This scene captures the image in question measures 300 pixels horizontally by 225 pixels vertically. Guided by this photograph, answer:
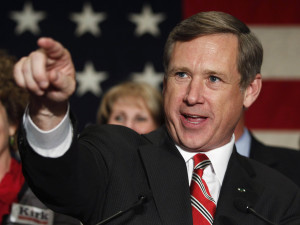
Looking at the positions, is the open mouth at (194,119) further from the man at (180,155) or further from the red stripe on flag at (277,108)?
the red stripe on flag at (277,108)

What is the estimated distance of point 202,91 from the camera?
156 centimetres

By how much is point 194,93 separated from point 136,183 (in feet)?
0.96

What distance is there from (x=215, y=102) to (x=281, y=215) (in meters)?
0.35

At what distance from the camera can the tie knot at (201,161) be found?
5.09 ft

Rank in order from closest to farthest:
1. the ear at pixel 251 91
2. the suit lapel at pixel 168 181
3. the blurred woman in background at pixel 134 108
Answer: the suit lapel at pixel 168 181 → the ear at pixel 251 91 → the blurred woman in background at pixel 134 108

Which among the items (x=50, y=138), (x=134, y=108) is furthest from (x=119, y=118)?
(x=50, y=138)

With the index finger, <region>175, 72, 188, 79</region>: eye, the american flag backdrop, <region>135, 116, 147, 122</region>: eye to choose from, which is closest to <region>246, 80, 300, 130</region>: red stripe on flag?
the american flag backdrop

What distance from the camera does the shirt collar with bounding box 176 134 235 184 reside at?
1582 millimetres

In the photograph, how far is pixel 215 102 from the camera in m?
1.58

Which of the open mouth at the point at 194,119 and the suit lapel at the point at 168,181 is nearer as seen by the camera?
the suit lapel at the point at 168,181

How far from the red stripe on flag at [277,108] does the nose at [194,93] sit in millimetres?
2039

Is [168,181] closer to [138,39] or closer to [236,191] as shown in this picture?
[236,191]

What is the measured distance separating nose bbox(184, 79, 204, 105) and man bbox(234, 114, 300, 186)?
959 mm

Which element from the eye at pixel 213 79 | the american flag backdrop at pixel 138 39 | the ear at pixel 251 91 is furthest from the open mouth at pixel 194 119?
the american flag backdrop at pixel 138 39
